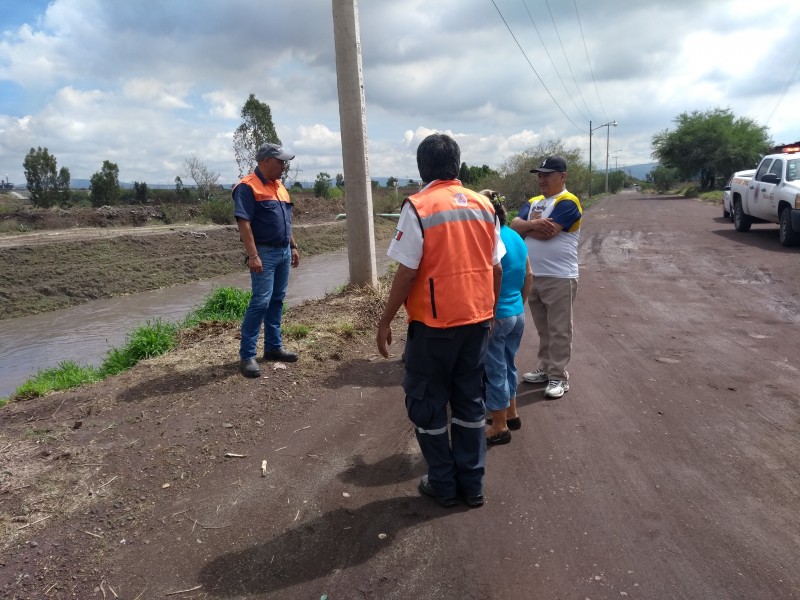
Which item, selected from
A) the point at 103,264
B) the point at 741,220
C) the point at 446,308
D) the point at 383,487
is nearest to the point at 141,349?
the point at 383,487

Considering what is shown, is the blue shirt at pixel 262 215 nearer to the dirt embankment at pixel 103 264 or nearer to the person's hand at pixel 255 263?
the person's hand at pixel 255 263

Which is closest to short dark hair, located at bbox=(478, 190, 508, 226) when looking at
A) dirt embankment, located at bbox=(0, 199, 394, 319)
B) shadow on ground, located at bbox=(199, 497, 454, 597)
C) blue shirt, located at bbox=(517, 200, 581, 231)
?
blue shirt, located at bbox=(517, 200, 581, 231)

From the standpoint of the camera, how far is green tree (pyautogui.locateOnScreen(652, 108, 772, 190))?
4566 centimetres

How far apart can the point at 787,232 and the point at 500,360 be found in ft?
34.9

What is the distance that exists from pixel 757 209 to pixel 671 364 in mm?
10011

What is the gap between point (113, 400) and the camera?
4.60m

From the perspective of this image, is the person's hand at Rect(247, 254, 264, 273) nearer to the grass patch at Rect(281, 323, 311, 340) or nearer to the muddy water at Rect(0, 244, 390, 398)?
the grass patch at Rect(281, 323, 311, 340)

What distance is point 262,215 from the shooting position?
5012 millimetres

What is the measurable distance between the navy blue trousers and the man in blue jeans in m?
2.31

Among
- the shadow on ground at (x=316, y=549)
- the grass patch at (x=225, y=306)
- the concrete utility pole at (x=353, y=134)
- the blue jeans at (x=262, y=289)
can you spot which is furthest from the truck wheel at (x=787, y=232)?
the shadow on ground at (x=316, y=549)

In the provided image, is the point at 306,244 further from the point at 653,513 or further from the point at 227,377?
the point at 653,513

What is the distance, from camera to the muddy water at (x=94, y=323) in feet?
29.6

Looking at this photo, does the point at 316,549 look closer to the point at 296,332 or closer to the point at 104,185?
the point at 296,332

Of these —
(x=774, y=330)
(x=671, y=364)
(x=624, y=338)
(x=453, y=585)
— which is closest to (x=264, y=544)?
(x=453, y=585)
